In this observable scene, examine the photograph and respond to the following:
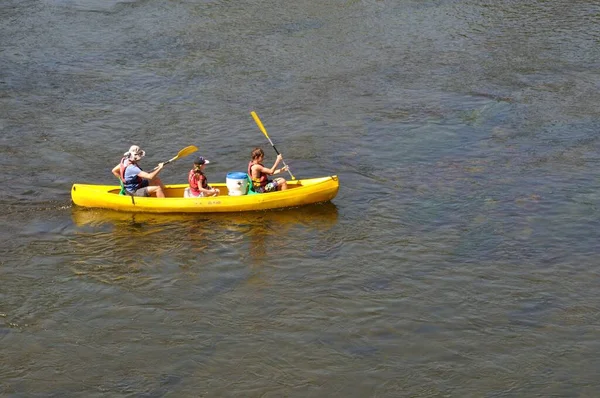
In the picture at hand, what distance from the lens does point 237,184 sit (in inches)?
605

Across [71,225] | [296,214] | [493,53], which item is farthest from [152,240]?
[493,53]

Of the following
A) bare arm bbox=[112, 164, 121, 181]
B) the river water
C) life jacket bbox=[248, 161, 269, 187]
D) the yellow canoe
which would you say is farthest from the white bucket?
bare arm bbox=[112, 164, 121, 181]

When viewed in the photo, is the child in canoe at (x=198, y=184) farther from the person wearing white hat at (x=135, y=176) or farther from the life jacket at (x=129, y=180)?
the life jacket at (x=129, y=180)

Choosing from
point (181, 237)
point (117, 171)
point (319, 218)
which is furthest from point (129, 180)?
point (319, 218)

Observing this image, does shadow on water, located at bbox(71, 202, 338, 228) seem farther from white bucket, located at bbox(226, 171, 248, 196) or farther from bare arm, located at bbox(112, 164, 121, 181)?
bare arm, located at bbox(112, 164, 121, 181)

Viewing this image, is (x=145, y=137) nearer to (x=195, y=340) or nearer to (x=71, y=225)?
(x=71, y=225)

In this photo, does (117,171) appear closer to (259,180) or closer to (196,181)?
(196,181)

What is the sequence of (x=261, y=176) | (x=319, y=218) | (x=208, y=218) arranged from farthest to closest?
1. (x=261, y=176)
2. (x=319, y=218)
3. (x=208, y=218)

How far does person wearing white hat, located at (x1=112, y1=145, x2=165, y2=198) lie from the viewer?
1520 centimetres

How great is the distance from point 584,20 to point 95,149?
14678 mm

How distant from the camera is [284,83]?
73.7ft

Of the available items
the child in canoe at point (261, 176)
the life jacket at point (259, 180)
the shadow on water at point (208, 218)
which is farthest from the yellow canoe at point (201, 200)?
the life jacket at point (259, 180)

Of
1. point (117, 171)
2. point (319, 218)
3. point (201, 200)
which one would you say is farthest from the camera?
point (117, 171)

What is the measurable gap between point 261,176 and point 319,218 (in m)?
1.21
